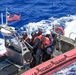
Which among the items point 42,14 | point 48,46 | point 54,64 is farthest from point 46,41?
point 42,14

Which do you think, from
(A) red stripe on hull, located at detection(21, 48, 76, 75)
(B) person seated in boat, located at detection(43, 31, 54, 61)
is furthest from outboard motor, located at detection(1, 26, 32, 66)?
(B) person seated in boat, located at detection(43, 31, 54, 61)

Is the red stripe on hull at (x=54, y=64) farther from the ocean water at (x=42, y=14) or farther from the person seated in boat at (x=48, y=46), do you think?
the ocean water at (x=42, y=14)

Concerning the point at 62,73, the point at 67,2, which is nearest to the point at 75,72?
the point at 62,73

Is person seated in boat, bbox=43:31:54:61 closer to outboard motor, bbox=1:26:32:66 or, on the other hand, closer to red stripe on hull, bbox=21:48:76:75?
red stripe on hull, bbox=21:48:76:75

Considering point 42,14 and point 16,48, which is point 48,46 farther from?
point 42,14

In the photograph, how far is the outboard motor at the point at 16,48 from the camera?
912cm

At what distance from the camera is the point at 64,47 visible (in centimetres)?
1122

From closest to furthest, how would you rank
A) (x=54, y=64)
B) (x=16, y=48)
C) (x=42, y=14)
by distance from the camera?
(x=16, y=48), (x=54, y=64), (x=42, y=14)

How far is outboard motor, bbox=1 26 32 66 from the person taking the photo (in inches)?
359

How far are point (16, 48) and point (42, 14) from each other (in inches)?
407

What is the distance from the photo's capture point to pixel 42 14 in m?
19.5

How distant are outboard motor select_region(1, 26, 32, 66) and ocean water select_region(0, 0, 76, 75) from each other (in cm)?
377

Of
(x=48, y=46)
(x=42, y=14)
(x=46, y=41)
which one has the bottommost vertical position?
(x=42, y=14)

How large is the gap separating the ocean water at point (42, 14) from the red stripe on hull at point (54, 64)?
3971mm
